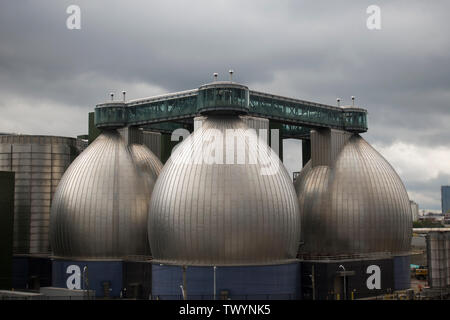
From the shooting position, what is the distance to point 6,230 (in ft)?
252

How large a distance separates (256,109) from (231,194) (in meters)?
16.0

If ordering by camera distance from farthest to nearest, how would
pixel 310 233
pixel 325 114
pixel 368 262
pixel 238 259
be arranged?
pixel 325 114 → pixel 310 233 → pixel 368 262 → pixel 238 259

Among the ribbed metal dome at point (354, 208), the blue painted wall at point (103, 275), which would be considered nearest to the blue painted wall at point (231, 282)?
the blue painted wall at point (103, 275)

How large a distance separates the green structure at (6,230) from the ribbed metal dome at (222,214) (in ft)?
67.5

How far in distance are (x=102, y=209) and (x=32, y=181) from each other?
1803 centimetres

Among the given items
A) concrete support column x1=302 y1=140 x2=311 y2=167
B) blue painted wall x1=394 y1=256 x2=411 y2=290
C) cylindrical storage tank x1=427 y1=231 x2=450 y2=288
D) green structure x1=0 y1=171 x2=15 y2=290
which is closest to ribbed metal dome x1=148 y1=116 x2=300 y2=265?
cylindrical storage tank x1=427 y1=231 x2=450 y2=288

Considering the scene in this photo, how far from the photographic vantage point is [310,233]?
260ft

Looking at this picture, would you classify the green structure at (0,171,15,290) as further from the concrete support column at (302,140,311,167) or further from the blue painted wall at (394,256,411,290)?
the blue painted wall at (394,256,411,290)

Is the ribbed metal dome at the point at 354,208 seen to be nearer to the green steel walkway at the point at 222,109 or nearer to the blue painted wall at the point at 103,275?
the green steel walkway at the point at 222,109

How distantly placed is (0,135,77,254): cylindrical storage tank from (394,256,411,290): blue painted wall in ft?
151

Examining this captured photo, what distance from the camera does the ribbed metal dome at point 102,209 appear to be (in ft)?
245
